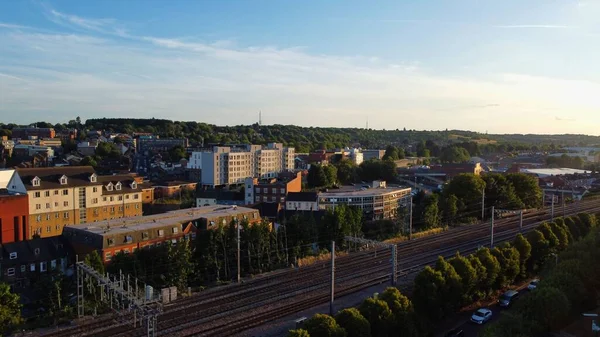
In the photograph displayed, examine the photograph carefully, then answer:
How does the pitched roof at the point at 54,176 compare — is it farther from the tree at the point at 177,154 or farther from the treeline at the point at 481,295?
the tree at the point at 177,154

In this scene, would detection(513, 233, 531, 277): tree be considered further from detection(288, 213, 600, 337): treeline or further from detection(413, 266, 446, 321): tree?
detection(413, 266, 446, 321): tree

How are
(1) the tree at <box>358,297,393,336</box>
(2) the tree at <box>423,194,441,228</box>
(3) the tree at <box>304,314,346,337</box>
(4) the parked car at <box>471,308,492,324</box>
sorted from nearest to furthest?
(3) the tree at <box>304,314,346,337</box>
(1) the tree at <box>358,297,393,336</box>
(4) the parked car at <box>471,308,492,324</box>
(2) the tree at <box>423,194,441,228</box>

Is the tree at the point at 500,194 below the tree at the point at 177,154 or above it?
below

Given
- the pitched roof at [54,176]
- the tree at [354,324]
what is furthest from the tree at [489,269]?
the pitched roof at [54,176]

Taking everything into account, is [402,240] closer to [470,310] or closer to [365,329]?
[470,310]

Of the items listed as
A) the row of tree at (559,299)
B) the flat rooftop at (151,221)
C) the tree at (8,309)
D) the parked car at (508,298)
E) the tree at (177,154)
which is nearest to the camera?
the row of tree at (559,299)

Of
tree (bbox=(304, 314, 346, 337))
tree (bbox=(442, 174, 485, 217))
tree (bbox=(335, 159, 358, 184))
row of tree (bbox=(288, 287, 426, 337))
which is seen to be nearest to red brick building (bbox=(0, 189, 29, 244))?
tree (bbox=(304, 314, 346, 337))

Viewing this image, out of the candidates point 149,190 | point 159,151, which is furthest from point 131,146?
point 149,190
